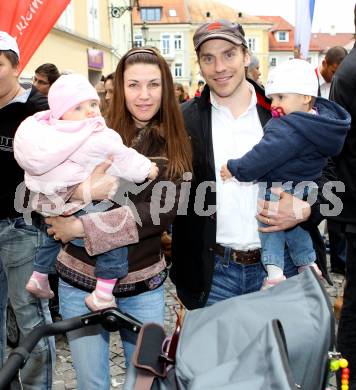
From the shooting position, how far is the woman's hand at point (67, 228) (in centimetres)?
213

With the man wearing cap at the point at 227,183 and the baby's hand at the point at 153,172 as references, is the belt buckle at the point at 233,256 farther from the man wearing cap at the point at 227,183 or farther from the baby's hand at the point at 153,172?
the baby's hand at the point at 153,172

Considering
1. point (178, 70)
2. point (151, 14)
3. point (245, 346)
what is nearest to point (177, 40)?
point (178, 70)

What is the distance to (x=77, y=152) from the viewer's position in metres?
2.10

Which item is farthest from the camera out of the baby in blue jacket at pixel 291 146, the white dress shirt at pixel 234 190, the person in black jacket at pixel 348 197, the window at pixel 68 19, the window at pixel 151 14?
the window at pixel 151 14

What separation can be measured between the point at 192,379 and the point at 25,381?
6.64ft

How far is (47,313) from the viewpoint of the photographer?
2977 millimetres

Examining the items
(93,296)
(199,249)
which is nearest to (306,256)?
(199,249)

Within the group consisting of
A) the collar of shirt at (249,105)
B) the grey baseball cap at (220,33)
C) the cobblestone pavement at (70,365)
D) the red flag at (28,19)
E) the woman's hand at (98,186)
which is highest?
the red flag at (28,19)

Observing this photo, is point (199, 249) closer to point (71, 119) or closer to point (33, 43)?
point (71, 119)

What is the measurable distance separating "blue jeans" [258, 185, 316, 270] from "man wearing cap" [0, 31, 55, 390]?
1239 millimetres

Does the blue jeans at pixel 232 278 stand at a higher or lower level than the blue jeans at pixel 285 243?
lower

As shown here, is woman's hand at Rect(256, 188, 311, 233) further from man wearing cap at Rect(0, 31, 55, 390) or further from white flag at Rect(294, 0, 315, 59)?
white flag at Rect(294, 0, 315, 59)

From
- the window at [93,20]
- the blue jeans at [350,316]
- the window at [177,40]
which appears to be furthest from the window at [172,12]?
the blue jeans at [350,316]

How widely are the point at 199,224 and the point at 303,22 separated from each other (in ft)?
12.8
